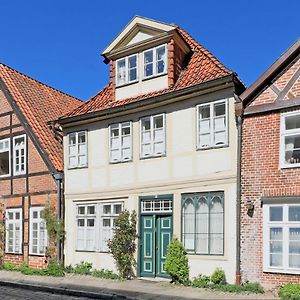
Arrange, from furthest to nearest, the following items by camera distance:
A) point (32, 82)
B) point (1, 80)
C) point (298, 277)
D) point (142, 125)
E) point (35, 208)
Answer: point (32, 82) → point (1, 80) → point (35, 208) → point (142, 125) → point (298, 277)

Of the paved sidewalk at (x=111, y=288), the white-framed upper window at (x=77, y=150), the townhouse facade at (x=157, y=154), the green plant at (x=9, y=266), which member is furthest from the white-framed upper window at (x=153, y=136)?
the green plant at (x=9, y=266)

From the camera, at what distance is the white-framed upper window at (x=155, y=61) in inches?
661

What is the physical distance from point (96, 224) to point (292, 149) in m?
7.95

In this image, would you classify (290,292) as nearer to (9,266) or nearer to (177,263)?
(177,263)

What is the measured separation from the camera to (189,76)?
16312 mm

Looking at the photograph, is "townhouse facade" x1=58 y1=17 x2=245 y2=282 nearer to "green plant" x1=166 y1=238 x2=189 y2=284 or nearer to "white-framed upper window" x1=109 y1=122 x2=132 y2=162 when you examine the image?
"white-framed upper window" x1=109 y1=122 x2=132 y2=162

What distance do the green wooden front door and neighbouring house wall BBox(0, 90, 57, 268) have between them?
4.46 meters

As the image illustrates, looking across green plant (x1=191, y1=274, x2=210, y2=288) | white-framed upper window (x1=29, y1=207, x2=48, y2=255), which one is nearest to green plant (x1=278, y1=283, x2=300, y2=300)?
green plant (x1=191, y1=274, x2=210, y2=288)

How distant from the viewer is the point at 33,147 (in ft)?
64.6

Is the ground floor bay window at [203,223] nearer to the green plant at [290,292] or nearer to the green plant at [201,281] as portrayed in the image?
the green plant at [201,281]

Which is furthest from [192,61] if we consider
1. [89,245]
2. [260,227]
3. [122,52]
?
[89,245]

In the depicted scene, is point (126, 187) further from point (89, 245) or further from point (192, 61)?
point (192, 61)

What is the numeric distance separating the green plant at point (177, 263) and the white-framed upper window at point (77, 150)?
17.1ft

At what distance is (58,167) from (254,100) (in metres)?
8.55
